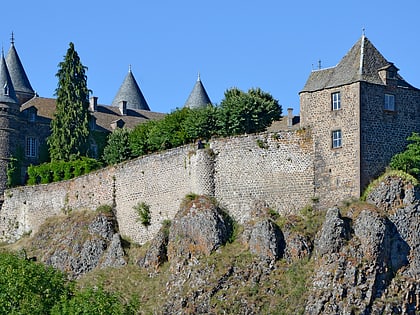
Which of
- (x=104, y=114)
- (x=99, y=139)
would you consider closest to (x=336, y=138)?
(x=99, y=139)

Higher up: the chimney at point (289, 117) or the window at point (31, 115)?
the window at point (31, 115)

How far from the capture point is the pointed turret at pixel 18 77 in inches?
3401

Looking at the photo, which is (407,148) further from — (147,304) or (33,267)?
(33,267)

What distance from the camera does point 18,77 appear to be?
87125 mm

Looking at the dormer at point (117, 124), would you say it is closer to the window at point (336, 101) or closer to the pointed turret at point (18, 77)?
the pointed turret at point (18, 77)

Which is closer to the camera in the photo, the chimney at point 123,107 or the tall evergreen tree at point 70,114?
the tall evergreen tree at point 70,114

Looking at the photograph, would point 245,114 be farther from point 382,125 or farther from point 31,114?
point 31,114

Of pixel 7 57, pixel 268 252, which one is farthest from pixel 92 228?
pixel 7 57

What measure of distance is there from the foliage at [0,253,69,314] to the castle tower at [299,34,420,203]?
511 inches

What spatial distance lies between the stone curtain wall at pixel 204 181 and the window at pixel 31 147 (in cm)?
661

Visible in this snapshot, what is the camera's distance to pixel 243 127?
224 ft

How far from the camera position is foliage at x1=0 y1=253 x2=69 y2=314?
51.4 meters

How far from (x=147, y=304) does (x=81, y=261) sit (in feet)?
26.4

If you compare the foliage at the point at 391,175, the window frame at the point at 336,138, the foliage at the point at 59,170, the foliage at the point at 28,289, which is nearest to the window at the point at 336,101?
the window frame at the point at 336,138
